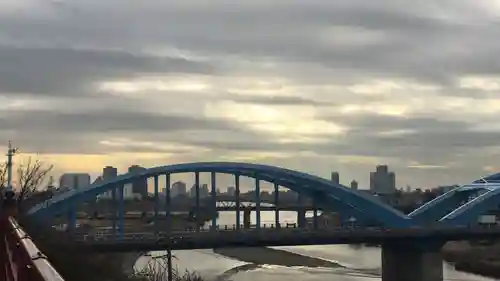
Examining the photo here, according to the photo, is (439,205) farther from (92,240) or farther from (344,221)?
(92,240)

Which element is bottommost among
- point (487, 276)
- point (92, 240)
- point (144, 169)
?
point (487, 276)

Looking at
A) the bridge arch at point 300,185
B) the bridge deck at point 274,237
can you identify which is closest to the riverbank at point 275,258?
the bridge arch at point 300,185

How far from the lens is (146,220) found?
8262cm

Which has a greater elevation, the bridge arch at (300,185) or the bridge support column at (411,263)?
the bridge arch at (300,185)

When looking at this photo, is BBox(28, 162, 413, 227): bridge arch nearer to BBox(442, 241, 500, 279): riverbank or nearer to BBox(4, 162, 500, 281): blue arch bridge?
BBox(4, 162, 500, 281): blue arch bridge

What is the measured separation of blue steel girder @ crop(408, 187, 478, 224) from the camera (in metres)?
54.0

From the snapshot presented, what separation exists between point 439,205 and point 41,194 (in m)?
29.3

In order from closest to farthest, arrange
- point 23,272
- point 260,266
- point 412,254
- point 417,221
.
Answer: point 23,272, point 412,254, point 417,221, point 260,266

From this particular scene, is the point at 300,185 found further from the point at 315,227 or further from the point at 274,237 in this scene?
the point at 274,237

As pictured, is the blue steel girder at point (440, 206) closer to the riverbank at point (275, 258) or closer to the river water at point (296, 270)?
the river water at point (296, 270)

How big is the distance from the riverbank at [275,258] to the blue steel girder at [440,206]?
1002 cm

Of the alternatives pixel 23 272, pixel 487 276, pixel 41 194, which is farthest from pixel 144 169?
pixel 23 272

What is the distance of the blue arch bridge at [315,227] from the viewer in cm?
4244

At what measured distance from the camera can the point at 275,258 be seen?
7275cm
